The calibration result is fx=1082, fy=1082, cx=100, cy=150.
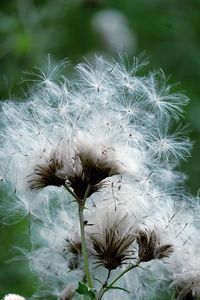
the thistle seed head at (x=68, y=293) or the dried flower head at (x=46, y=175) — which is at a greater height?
the dried flower head at (x=46, y=175)

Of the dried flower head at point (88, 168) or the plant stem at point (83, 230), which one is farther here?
the dried flower head at point (88, 168)

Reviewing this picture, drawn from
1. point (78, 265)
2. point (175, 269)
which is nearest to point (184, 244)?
point (175, 269)

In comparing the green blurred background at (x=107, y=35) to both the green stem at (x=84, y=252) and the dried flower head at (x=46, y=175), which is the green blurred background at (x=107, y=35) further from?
the green stem at (x=84, y=252)

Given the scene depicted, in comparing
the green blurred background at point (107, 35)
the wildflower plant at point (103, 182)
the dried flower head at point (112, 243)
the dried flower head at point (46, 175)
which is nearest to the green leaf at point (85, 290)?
the wildflower plant at point (103, 182)

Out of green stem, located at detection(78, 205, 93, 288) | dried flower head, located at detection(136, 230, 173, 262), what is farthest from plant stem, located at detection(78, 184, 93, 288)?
dried flower head, located at detection(136, 230, 173, 262)

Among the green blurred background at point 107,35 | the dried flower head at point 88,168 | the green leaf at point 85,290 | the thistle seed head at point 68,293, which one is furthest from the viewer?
the green blurred background at point 107,35

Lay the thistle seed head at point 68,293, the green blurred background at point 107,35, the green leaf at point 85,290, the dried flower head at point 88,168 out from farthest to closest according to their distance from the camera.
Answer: the green blurred background at point 107,35, the thistle seed head at point 68,293, the dried flower head at point 88,168, the green leaf at point 85,290

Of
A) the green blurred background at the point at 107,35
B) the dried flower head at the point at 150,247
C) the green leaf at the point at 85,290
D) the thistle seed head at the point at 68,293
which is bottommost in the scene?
the green leaf at the point at 85,290

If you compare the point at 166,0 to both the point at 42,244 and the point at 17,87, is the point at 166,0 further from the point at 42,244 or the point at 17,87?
the point at 42,244
